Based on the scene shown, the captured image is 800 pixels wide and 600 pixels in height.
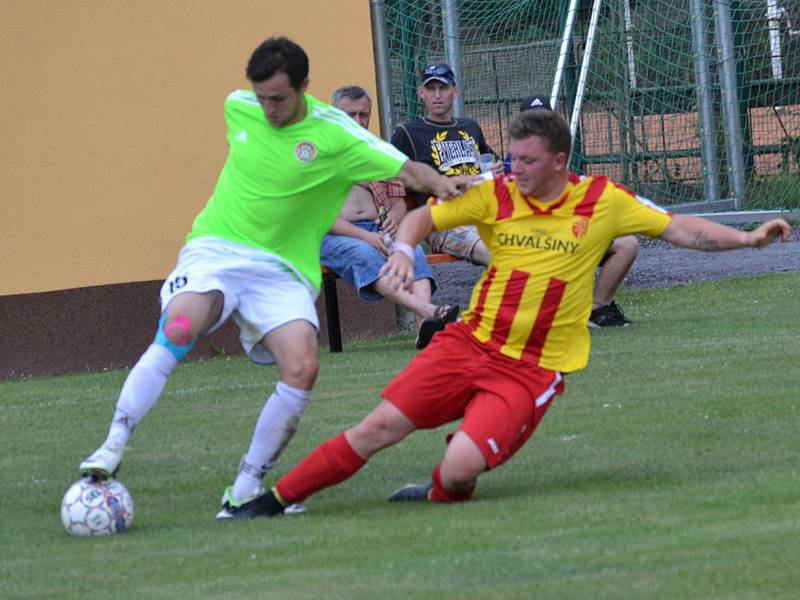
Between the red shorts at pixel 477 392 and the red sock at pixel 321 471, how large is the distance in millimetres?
285

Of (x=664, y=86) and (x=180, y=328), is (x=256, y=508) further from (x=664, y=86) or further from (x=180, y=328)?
(x=664, y=86)

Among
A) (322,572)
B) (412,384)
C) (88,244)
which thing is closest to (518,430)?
(412,384)

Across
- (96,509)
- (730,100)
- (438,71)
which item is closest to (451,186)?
(96,509)

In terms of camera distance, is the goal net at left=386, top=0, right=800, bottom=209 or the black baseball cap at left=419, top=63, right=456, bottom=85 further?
the goal net at left=386, top=0, right=800, bottom=209

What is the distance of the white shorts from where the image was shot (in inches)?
251

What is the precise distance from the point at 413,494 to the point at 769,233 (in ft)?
5.75

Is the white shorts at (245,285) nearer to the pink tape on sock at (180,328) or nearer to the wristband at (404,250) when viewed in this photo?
the pink tape on sock at (180,328)

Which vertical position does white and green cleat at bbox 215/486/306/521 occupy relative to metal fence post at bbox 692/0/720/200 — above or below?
below

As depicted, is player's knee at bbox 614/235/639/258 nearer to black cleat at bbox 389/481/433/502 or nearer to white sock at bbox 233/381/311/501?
black cleat at bbox 389/481/433/502

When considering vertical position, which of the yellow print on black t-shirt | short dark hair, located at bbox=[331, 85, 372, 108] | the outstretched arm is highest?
short dark hair, located at bbox=[331, 85, 372, 108]

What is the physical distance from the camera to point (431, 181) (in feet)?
21.1

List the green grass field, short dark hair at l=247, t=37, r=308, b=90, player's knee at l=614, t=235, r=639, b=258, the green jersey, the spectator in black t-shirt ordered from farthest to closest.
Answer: player's knee at l=614, t=235, r=639, b=258
the spectator in black t-shirt
the green jersey
short dark hair at l=247, t=37, r=308, b=90
the green grass field

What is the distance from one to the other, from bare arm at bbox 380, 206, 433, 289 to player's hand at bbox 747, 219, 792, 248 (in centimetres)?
129

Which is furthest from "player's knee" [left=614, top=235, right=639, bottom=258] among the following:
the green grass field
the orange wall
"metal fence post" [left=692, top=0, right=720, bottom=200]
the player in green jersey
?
the player in green jersey
